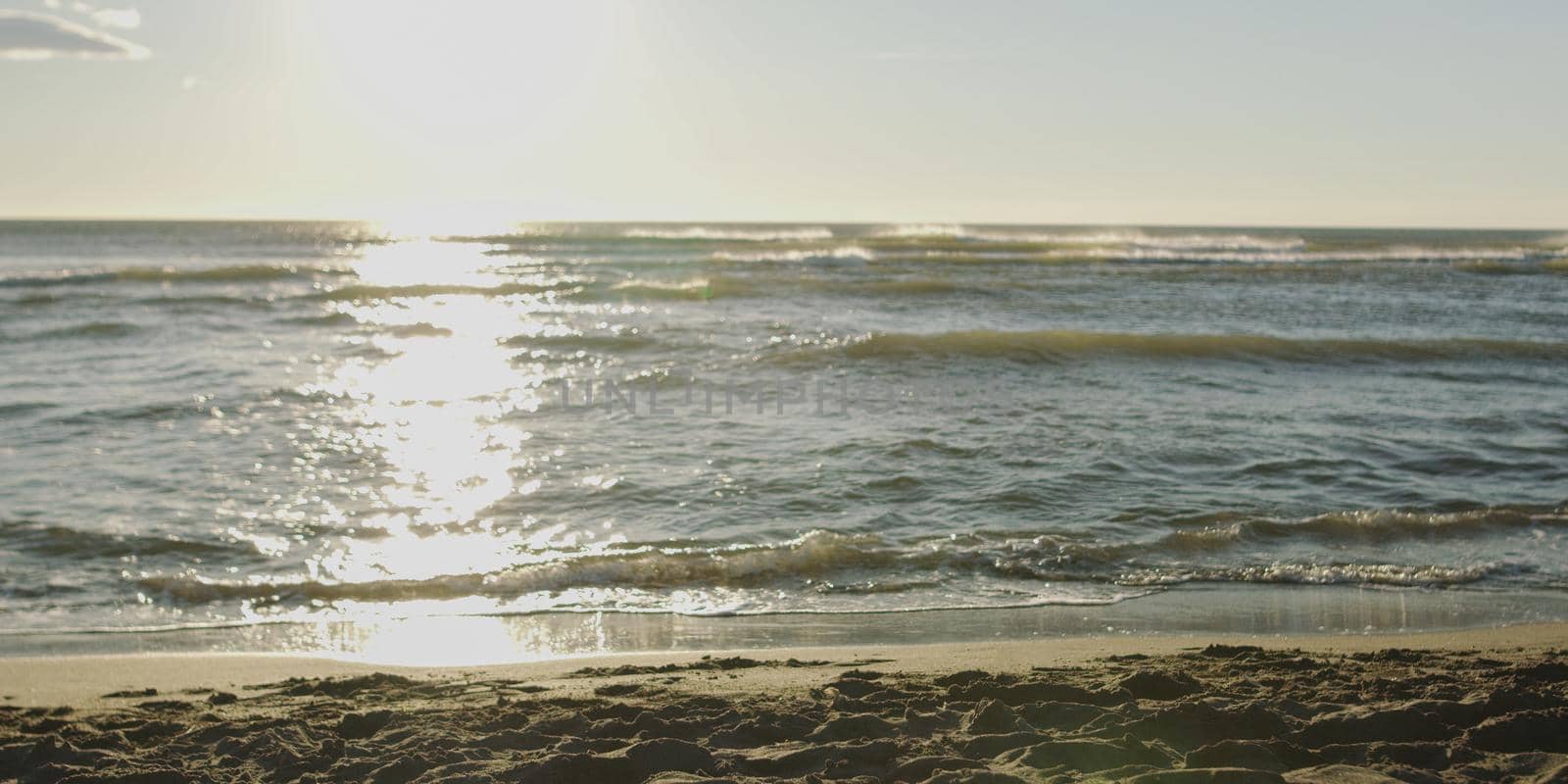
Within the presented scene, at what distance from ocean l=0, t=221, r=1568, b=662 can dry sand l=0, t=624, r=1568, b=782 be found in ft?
2.73

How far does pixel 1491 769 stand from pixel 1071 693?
1.32 m

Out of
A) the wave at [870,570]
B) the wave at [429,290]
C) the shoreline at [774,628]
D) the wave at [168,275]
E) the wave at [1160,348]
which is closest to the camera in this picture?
the shoreline at [774,628]

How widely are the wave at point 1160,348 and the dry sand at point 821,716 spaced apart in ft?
32.9

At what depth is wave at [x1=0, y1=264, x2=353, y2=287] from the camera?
28.6 m

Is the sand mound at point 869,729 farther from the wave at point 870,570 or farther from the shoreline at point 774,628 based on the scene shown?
the wave at point 870,570

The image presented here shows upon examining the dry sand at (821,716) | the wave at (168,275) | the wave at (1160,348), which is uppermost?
the wave at (168,275)

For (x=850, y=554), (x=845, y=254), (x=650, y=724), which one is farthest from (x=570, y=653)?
(x=845, y=254)

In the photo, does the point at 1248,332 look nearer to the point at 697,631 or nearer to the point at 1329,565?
the point at 1329,565

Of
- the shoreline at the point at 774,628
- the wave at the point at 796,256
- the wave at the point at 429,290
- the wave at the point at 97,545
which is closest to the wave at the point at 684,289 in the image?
the wave at the point at 429,290

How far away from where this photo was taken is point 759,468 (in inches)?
333

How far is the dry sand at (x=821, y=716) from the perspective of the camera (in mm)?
3525

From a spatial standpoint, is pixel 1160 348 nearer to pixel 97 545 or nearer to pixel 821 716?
pixel 821 716

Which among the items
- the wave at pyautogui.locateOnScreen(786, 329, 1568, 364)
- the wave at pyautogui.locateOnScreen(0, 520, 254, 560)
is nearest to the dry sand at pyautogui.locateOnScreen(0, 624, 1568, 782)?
the wave at pyautogui.locateOnScreen(0, 520, 254, 560)

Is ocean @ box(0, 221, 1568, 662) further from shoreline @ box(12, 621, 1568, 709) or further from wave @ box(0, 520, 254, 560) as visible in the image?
shoreline @ box(12, 621, 1568, 709)
